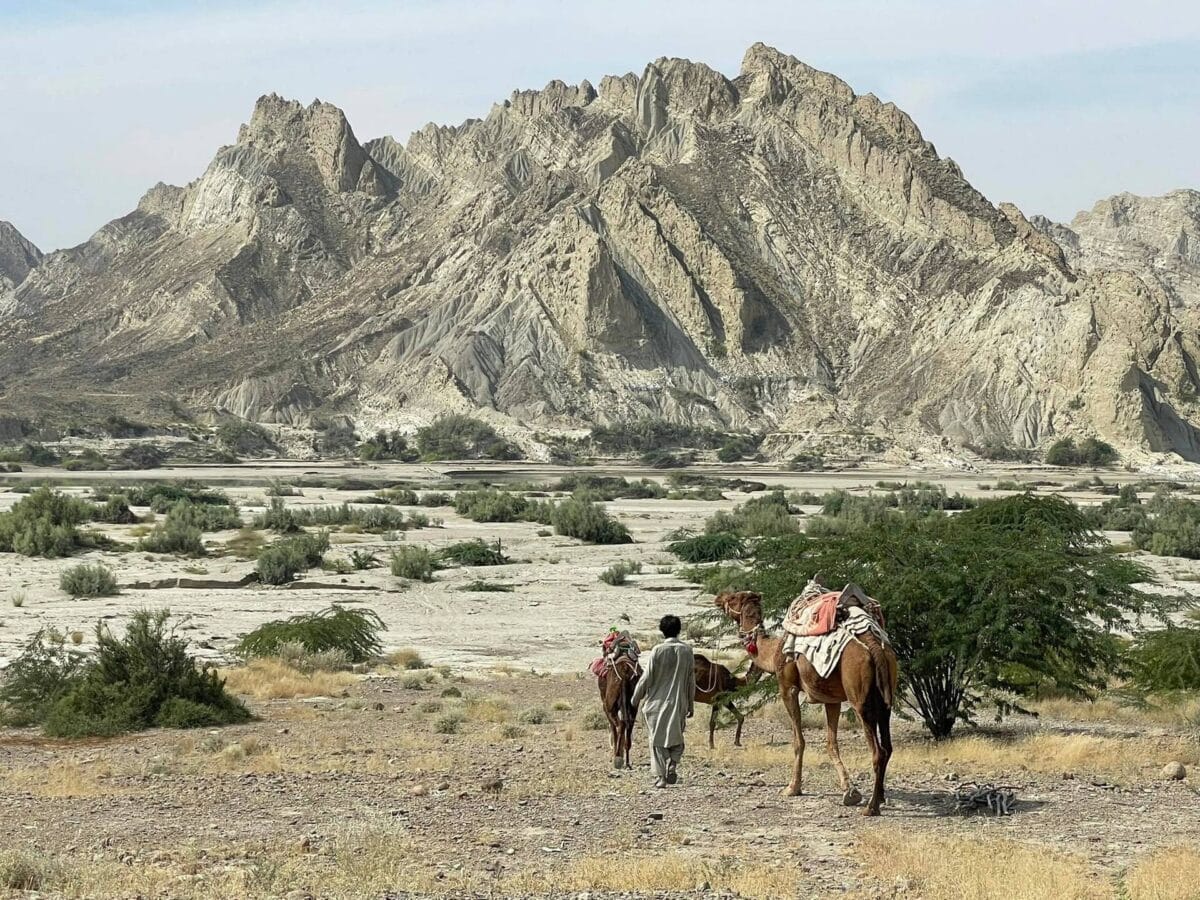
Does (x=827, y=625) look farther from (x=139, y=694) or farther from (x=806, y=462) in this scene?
(x=806, y=462)

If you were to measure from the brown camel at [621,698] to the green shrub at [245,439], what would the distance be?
9849 cm

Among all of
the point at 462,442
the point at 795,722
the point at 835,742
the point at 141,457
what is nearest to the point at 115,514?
the point at 795,722

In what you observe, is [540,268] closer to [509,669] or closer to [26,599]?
[26,599]

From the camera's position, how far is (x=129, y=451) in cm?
10312

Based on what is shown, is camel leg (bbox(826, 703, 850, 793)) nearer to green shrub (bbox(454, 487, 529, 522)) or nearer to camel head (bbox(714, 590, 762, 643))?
camel head (bbox(714, 590, 762, 643))

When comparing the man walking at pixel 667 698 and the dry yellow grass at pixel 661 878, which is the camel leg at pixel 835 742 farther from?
the dry yellow grass at pixel 661 878

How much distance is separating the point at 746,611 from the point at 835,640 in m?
1.61

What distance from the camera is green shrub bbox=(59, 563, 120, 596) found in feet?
106

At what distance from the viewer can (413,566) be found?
37406 millimetres

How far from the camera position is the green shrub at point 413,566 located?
1465 inches

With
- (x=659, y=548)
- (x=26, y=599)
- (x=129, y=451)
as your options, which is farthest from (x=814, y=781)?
(x=129, y=451)

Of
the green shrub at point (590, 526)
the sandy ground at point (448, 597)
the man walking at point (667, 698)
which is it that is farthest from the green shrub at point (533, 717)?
the green shrub at point (590, 526)

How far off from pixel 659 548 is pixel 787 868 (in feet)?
119

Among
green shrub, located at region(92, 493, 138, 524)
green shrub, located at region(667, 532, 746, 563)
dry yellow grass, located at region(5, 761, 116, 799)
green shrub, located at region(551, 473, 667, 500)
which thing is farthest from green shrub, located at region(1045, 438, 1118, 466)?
dry yellow grass, located at region(5, 761, 116, 799)
